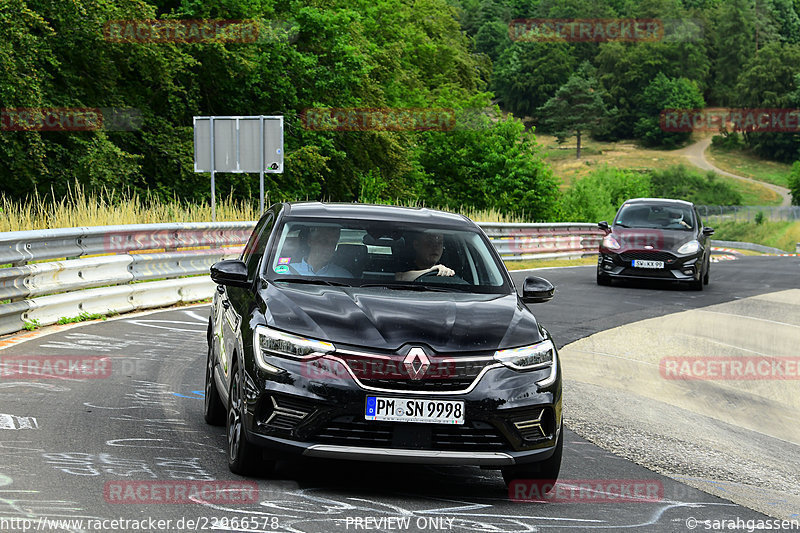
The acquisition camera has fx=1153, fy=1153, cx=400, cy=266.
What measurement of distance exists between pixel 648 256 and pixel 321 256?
15.0 meters

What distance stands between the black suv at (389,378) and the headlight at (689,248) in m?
15.1

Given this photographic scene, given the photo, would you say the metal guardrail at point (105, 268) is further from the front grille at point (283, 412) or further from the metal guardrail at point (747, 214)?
the metal guardrail at point (747, 214)

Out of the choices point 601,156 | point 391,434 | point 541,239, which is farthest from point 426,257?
point 601,156

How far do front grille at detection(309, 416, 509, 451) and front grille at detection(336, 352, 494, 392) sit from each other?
0.19m

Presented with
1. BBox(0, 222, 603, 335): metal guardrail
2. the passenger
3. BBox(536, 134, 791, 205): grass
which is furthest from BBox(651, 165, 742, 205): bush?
the passenger

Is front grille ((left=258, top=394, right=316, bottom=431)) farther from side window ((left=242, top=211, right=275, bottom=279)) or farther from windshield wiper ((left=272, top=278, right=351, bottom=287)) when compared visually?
side window ((left=242, top=211, right=275, bottom=279))

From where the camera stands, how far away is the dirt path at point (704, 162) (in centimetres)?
14725

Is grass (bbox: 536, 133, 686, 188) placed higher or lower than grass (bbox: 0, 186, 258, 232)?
lower

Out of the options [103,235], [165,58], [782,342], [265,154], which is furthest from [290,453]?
[165,58]

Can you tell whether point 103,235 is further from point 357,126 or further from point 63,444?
point 357,126

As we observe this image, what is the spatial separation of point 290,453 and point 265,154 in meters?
20.5

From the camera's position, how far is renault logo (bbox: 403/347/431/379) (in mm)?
5480

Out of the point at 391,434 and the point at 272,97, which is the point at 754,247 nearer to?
the point at 272,97

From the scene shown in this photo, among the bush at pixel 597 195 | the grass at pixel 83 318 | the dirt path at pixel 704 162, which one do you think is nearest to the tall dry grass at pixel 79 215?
the grass at pixel 83 318
